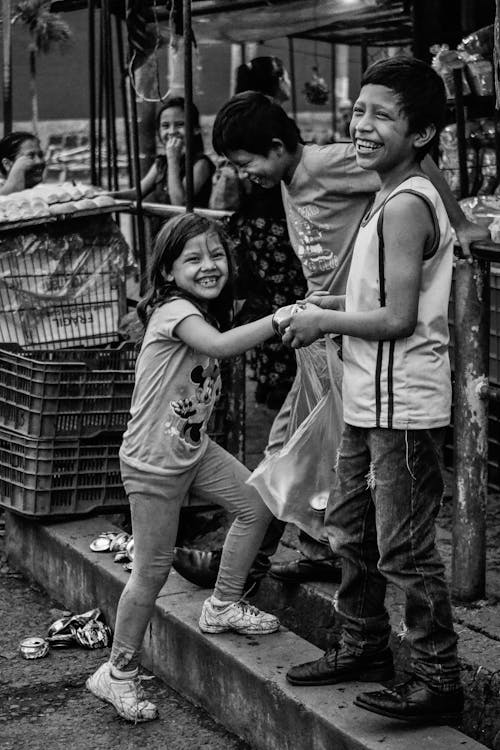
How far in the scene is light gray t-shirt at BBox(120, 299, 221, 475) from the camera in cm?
353

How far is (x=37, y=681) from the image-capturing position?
4.02 meters

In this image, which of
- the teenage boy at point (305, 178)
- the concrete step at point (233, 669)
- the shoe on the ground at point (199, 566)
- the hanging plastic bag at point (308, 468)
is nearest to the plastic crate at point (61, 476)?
the concrete step at point (233, 669)

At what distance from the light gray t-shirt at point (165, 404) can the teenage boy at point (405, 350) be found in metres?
0.64

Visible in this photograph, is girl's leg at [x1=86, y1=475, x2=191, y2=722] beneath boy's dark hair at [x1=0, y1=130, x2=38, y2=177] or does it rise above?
beneath

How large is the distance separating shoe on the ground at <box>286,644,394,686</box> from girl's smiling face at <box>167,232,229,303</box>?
1153 mm

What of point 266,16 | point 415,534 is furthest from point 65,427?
point 266,16

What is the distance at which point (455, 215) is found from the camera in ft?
11.4

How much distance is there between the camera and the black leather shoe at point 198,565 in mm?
4078

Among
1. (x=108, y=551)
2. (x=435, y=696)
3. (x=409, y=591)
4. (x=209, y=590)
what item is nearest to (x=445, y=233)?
(x=409, y=591)

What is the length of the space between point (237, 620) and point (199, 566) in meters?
0.42

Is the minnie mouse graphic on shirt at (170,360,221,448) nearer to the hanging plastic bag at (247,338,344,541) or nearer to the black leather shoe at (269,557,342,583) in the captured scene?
the hanging plastic bag at (247,338,344,541)

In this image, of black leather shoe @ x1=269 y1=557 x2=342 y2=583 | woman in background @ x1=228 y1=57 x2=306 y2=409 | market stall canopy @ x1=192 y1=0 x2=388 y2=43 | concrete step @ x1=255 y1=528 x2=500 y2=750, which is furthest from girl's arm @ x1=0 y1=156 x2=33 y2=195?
black leather shoe @ x1=269 y1=557 x2=342 y2=583

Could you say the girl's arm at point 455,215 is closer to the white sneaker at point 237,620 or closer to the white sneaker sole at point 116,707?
the white sneaker at point 237,620

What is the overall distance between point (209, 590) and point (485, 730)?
45.7 inches
